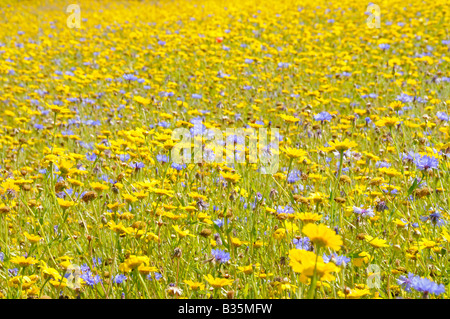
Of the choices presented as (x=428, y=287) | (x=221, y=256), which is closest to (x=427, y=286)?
(x=428, y=287)

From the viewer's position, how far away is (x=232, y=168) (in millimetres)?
2461

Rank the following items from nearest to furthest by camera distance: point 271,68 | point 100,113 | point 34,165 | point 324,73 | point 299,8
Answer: point 34,165
point 100,113
point 324,73
point 271,68
point 299,8

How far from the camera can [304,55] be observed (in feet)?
19.1

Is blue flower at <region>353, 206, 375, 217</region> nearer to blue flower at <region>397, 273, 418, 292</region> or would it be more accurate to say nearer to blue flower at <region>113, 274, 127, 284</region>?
blue flower at <region>397, 273, 418, 292</region>

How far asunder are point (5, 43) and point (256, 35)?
4.38 metres

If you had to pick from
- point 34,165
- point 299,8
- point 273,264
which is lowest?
point 34,165

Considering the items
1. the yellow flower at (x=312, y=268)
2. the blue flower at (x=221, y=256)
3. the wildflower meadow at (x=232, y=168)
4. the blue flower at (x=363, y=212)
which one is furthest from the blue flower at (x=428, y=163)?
the yellow flower at (x=312, y=268)

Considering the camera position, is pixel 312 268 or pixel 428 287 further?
pixel 428 287

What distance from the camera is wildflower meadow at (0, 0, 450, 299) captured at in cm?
168

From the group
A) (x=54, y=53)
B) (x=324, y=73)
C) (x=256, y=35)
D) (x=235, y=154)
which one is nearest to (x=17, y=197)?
(x=235, y=154)

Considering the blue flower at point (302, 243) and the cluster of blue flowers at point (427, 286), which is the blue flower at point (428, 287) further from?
the blue flower at point (302, 243)

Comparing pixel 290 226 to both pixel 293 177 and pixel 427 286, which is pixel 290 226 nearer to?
pixel 427 286

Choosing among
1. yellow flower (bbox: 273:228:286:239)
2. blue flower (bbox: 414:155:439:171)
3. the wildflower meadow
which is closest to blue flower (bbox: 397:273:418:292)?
the wildflower meadow

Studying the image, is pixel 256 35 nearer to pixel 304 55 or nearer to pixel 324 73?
pixel 304 55
